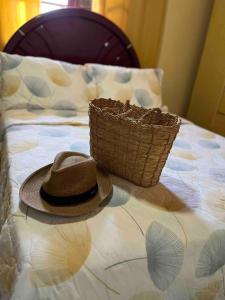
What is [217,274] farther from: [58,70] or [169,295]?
[58,70]

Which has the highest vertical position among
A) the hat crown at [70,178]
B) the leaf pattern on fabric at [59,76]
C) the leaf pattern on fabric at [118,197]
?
the leaf pattern on fabric at [59,76]

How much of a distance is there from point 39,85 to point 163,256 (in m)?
1.35

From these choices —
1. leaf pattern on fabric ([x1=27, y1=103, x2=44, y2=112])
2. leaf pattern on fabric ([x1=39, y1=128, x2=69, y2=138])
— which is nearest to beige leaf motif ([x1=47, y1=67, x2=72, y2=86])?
leaf pattern on fabric ([x1=27, y1=103, x2=44, y2=112])

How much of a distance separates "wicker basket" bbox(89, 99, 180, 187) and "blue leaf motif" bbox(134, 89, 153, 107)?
2.91ft

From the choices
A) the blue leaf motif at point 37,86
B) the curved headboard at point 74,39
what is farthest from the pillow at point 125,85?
the blue leaf motif at point 37,86

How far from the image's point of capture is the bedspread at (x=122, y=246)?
0.59 meters

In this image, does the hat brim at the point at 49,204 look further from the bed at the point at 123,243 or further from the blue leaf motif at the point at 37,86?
the blue leaf motif at the point at 37,86

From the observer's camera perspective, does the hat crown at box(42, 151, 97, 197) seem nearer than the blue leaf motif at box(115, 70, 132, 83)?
Yes

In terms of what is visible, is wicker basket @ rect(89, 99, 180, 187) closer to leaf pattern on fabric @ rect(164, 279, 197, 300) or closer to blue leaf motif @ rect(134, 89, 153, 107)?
leaf pattern on fabric @ rect(164, 279, 197, 300)

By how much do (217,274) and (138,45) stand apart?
6.90 ft

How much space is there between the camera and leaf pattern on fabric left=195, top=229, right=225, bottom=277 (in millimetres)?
720

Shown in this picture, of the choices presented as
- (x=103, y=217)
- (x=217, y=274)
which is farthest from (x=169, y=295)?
(x=103, y=217)

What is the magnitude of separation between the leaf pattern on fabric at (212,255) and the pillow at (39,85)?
1260 millimetres

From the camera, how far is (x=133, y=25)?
224 centimetres
